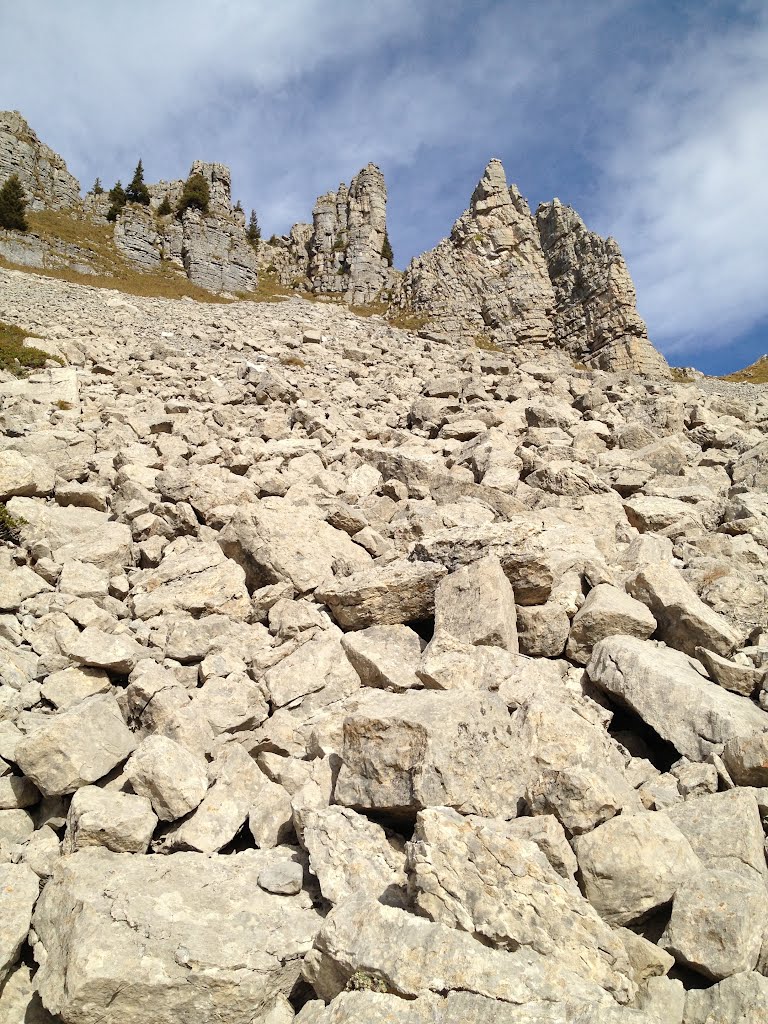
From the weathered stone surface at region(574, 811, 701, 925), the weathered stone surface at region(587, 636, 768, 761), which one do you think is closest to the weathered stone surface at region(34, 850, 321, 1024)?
the weathered stone surface at region(574, 811, 701, 925)

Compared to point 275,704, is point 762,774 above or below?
above

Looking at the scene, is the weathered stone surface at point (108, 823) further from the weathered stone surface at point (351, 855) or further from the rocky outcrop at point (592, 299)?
the rocky outcrop at point (592, 299)

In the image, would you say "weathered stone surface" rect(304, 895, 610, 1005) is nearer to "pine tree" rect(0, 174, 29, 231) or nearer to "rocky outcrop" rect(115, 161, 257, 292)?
"pine tree" rect(0, 174, 29, 231)

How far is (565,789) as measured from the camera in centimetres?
438

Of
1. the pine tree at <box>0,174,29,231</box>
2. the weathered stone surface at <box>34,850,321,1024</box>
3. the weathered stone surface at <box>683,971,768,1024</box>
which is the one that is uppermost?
the pine tree at <box>0,174,29,231</box>

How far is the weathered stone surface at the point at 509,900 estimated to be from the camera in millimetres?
3424

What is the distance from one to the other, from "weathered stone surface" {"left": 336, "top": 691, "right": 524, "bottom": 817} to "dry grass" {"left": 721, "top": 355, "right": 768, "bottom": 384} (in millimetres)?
53552

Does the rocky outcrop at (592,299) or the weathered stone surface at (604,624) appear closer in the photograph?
the weathered stone surface at (604,624)

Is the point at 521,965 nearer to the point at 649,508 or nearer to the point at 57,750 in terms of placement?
the point at 57,750

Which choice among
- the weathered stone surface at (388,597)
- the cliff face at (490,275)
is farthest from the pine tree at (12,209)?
the weathered stone surface at (388,597)

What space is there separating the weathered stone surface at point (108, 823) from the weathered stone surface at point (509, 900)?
220 centimetres

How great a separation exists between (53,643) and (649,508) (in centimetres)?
1014

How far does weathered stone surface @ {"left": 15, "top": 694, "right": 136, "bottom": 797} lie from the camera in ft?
15.5

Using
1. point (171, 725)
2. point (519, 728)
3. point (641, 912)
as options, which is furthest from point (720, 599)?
point (171, 725)
